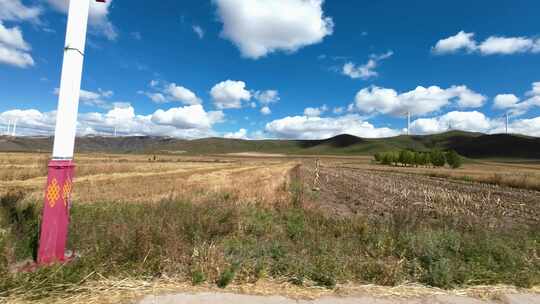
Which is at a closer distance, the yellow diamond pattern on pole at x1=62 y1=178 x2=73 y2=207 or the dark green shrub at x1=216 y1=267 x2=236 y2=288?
the dark green shrub at x1=216 y1=267 x2=236 y2=288

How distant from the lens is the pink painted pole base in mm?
4879

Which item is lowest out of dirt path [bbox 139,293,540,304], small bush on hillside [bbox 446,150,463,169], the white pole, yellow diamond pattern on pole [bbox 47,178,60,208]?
dirt path [bbox 139,293,540,304]

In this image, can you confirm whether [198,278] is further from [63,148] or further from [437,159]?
[437,159]

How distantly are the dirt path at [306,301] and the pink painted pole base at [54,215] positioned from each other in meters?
2.20

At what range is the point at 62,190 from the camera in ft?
16.3

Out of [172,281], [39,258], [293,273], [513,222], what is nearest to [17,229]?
[39,258]

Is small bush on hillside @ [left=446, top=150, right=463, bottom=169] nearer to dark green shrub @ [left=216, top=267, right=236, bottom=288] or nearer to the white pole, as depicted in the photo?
dark green shrub @ [left=216, top=267, right=236, bottom=288]

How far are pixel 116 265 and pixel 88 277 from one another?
396 mm

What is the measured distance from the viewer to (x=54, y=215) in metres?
4.95

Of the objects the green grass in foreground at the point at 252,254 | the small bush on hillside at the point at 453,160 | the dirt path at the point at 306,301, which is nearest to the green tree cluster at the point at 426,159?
the small bush on hillside at the point at 453,160

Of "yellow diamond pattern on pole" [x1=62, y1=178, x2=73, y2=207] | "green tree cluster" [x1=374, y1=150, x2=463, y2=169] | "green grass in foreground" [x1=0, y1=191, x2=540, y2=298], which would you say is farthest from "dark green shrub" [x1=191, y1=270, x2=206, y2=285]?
"green tree cluster" [x1=374, y1=150, x2=463, y2=169]

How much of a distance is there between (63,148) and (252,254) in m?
3.62

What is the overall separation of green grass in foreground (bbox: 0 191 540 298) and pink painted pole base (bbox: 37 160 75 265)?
450 millimetres

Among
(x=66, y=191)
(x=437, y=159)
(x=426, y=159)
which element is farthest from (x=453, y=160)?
(x=66, y=191)
